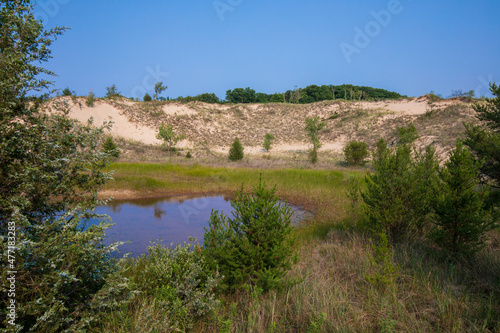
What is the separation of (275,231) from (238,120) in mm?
47735

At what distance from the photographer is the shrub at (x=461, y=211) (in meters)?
4.48

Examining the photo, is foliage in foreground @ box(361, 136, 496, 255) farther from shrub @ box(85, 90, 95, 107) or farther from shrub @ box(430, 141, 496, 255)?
shrub @ box(85, 90, 95, 107)

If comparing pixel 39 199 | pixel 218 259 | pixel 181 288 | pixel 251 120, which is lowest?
pixel 181 288

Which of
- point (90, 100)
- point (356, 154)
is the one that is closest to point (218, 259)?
point (356, 154)

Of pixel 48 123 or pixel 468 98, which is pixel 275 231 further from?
pixel 468 98

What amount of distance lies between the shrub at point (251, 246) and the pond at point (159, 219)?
2992mm

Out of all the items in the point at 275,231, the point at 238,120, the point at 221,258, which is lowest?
the point at 221,258

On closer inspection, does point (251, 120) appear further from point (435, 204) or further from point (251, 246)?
point (251, 246)

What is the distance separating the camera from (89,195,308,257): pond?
7691 millimetres

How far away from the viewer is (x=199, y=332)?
298 cm

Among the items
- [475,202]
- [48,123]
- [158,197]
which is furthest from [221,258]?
[158,197]

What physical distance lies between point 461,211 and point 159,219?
8689mm

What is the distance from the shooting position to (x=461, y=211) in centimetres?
458

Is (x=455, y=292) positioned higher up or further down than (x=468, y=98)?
further down
